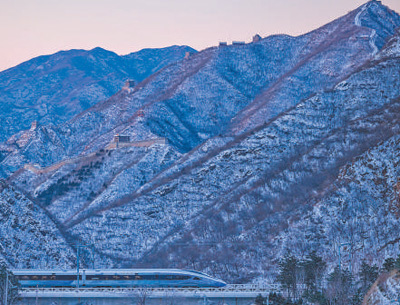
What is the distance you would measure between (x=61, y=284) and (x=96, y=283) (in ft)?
19.1

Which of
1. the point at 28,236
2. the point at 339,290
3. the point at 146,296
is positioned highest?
the point at 28,236

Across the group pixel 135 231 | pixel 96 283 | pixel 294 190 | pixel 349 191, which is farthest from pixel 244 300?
pixel 135 231

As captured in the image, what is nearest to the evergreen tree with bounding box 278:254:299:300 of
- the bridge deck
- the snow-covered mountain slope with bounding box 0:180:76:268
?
the bridge deck

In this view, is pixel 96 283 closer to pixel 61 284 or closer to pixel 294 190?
pixel 61 284

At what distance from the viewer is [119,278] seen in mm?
134500

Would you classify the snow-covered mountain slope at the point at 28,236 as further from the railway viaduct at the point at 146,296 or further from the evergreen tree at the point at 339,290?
the evergreen tree at the point at 339,290

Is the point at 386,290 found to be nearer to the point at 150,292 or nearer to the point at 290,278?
the point at 290,278

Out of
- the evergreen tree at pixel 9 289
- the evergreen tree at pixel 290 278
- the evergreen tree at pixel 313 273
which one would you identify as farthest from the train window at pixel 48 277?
the evergreen tree at pixel 313 273

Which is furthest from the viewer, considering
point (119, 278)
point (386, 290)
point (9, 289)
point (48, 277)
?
point (48, 277)

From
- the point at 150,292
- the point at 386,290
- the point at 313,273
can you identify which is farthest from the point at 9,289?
the point at 386,290

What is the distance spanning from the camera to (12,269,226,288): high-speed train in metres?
130

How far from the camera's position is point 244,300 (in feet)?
385

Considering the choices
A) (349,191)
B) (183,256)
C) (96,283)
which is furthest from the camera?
(183,256)

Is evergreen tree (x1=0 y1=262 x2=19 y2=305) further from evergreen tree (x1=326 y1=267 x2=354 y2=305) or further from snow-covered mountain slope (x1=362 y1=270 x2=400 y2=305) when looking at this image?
snow-covered mountain slope (x1=362 y1=270 x2=400 y2=305)
